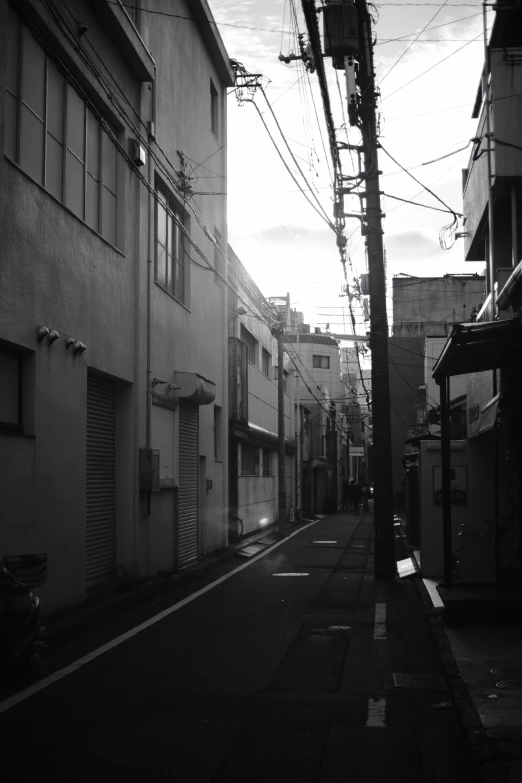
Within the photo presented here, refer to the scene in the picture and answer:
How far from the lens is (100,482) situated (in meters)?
13.6

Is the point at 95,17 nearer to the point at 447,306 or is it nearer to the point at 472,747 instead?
the point at 472,747

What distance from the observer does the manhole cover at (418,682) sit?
25.1 ft

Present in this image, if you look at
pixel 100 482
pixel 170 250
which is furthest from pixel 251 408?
pixel 100 482

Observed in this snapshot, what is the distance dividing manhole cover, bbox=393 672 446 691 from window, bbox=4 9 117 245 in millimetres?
7199

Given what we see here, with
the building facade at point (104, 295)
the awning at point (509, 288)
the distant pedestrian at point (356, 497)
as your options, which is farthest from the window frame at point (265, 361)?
the awning at point (509, 288)

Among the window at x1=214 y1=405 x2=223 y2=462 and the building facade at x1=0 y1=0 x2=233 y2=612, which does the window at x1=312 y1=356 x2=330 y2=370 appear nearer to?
the window at x1=214 y1=405 x2=223 y2=462

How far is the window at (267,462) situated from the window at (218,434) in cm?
1290

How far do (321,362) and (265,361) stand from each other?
36166 mm

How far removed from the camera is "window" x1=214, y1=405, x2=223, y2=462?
22688 millimetres

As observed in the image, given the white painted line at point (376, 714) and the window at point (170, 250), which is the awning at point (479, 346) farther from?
the window at point (170, 250)

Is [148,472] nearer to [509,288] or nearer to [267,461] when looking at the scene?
[509,288]

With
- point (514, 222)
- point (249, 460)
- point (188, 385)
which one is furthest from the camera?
point (249, 460)

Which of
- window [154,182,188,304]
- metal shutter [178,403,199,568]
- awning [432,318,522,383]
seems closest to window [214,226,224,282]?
window [154,182,188,304]

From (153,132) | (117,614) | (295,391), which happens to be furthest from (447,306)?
(117,614)
